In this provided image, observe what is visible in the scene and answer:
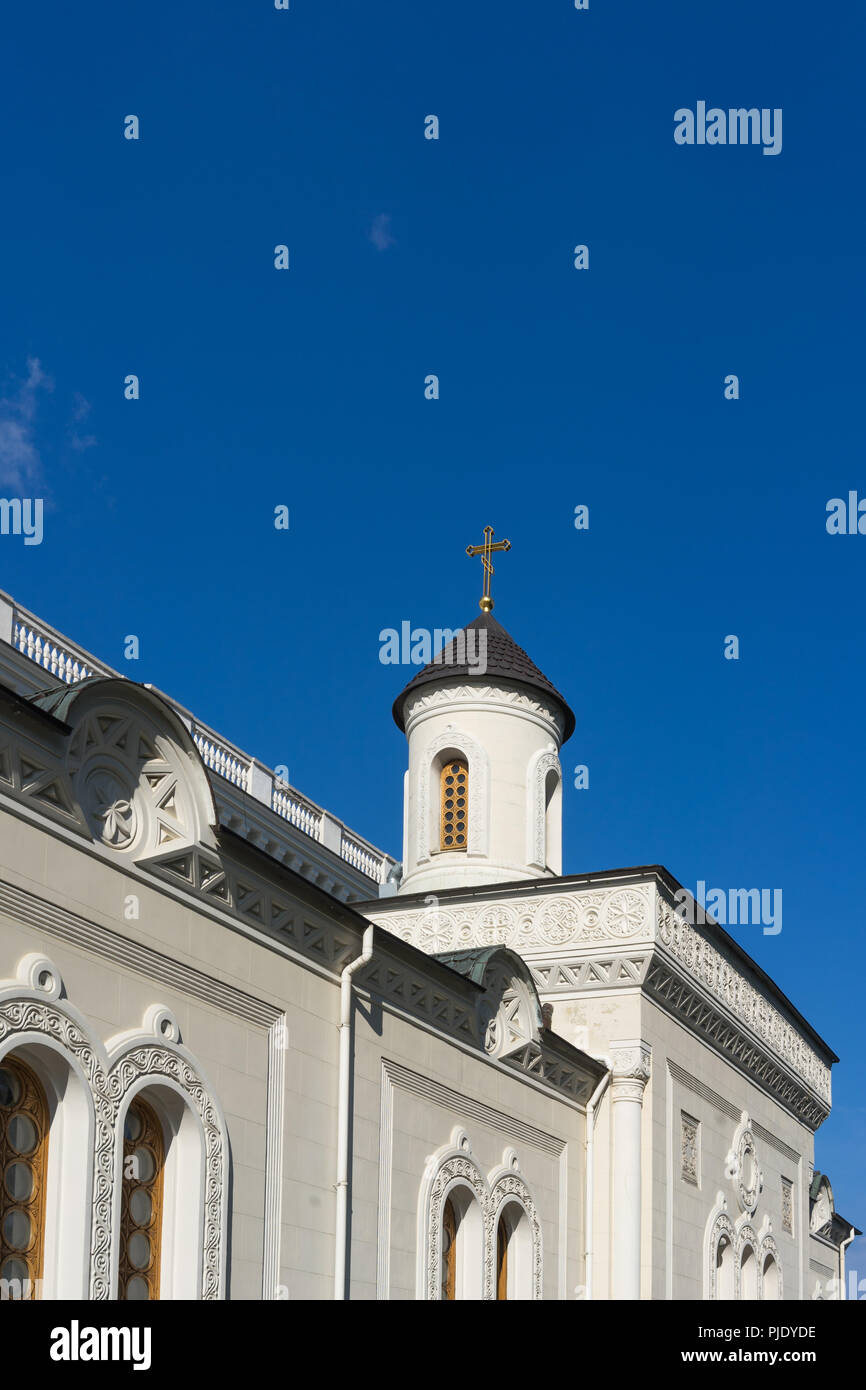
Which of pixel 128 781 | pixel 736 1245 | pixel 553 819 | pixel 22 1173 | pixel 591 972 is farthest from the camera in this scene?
pixel 553 819

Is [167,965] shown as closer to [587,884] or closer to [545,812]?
[587,884]

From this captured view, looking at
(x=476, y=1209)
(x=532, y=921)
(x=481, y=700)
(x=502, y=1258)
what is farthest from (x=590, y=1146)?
(x=481, y=700)

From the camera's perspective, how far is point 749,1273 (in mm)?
24375

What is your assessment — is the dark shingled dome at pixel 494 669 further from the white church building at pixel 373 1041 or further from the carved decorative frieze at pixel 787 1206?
the carved decorative frieze at pixel 787 1206

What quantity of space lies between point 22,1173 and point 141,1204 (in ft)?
4.49

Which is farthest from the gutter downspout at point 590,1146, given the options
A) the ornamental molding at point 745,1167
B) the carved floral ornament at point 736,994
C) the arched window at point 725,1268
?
the ornamental molding at point 745,1167

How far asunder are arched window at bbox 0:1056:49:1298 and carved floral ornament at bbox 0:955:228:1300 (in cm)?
29

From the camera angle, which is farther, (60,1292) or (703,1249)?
(703,1249)

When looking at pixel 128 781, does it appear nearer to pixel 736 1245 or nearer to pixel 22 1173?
pixel 22 1173

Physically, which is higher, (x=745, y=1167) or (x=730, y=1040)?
(x=730, y=1040)

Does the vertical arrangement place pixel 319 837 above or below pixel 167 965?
above
